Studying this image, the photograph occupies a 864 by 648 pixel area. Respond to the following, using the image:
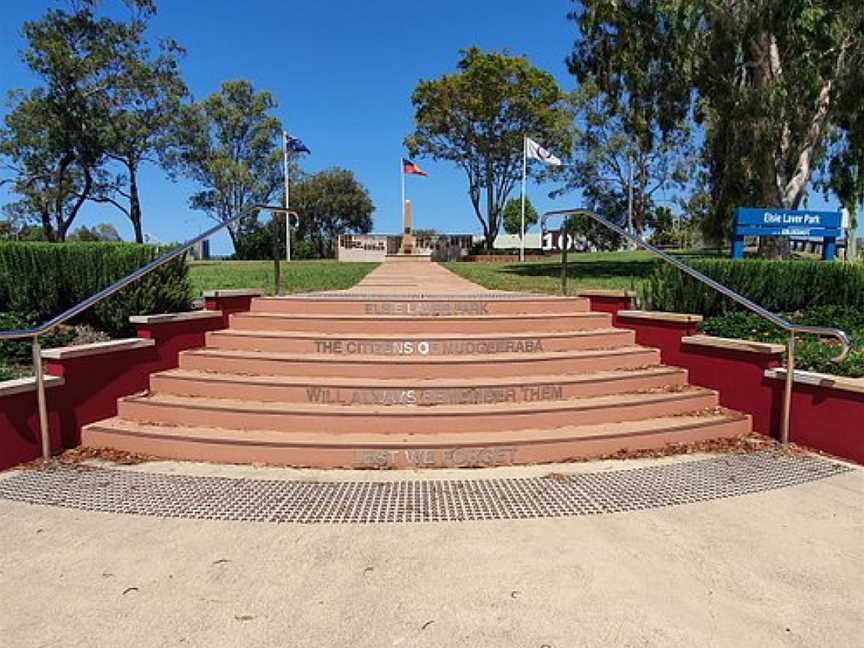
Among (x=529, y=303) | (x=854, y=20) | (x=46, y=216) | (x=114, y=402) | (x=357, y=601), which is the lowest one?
(x=357, y=601)

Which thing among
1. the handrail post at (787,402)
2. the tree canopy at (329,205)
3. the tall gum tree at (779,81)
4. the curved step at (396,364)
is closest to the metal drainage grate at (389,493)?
the handrail post at (787,402)

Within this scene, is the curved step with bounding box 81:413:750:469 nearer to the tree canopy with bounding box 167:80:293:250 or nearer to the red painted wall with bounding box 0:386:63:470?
the red painted wall with bounding box 0:386:63:470

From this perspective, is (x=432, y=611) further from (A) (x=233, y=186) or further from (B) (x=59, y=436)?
(A) (x=233, y=186)

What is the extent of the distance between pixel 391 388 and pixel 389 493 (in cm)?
112

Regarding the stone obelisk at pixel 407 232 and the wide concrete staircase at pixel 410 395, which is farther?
the stone obelisk at pixel 407 232

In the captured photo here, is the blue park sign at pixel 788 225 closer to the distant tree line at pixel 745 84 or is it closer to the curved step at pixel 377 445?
the distant tree line at pixel 745 84

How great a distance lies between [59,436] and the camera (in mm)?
4043

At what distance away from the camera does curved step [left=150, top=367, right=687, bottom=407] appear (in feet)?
14.4

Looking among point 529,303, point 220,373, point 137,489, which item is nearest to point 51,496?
point 137,489

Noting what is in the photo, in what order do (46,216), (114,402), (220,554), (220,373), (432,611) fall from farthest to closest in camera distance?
(46,216) < (220,373) < (114,402) < (220,554) < (432,611)

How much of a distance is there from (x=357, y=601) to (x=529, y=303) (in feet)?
14.2

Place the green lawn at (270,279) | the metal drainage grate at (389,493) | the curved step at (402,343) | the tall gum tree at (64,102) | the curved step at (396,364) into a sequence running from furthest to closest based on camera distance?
the tall gum tree at (64,102)
the green lawn at (270,279)
the curved step at (402,343)
the curved step at (396,364)
the metal drainage grate at (389,493)

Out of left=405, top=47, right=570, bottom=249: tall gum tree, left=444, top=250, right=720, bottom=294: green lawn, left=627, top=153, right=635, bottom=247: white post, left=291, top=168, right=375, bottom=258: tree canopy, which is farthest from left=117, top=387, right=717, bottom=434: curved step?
left=291, top=168, right=375, bottom=258: tree canopy

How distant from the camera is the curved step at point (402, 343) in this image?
5043 mm
